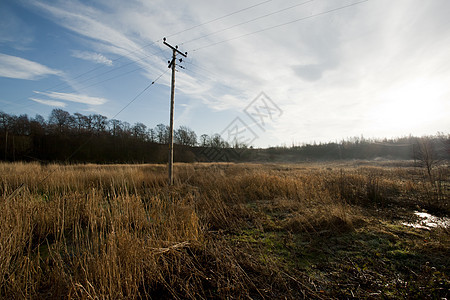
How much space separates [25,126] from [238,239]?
5292 centimetres

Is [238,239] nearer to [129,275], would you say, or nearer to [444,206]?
[129,275]

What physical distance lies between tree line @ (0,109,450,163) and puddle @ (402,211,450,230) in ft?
89.1

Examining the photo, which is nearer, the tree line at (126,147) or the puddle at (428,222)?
the puddle at (428,222)

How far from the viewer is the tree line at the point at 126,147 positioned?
32.7m

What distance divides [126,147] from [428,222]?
4473 centimetres

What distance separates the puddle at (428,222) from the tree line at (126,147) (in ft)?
89.1

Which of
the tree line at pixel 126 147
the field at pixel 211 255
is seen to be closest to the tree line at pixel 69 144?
the tree line at pixel 126 147

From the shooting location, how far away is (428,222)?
4.74 meters

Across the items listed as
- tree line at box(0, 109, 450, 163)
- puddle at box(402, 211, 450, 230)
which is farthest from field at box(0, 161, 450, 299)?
tree line at box(0, 109, 450, 163)

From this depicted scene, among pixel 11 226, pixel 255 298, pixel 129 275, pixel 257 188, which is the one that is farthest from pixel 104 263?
pixel 257 188

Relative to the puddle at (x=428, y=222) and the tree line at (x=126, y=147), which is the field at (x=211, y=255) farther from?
the tree line at (x=126, y=147)

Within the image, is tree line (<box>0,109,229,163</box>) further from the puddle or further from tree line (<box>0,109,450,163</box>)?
the puddle

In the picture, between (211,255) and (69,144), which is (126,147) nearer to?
(69,144)

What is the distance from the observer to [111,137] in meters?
41.2
